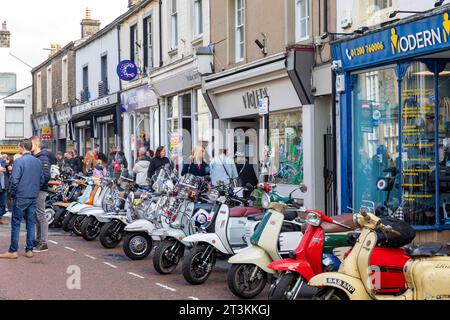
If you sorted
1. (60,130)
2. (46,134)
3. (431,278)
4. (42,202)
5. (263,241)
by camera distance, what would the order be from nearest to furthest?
(431,278) → (263,241) → (42,202) → (60,130) → (46,134)

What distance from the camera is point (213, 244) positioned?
10.6m

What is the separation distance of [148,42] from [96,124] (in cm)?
788

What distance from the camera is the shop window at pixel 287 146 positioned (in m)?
17.4

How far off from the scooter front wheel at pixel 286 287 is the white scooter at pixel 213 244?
1.54 metres

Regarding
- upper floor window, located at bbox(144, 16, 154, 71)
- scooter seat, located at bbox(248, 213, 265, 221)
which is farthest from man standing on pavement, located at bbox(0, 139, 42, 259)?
upper floor window, located at bbox(144, 16, 154, 71)

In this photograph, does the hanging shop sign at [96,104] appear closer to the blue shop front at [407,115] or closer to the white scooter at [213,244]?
the blue shop front at [407,115]

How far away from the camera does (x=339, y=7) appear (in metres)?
15.1

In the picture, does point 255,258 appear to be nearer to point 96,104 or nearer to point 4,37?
point 96,104

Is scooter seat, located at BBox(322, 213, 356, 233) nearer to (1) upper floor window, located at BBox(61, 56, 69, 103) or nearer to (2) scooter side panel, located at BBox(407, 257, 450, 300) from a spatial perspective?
(2) scooter side panel, located at BBox(407, 257, 450, 300)

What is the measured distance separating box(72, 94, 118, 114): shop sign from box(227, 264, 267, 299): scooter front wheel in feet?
71.9

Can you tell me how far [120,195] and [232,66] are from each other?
6667 mm

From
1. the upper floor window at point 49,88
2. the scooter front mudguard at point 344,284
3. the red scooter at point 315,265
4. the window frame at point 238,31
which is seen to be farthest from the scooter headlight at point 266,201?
the upper floor window at point 49,88

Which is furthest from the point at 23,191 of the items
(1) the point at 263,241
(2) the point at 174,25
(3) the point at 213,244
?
(2) the point at 174,25
